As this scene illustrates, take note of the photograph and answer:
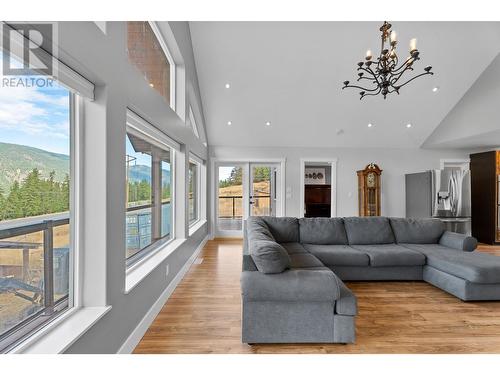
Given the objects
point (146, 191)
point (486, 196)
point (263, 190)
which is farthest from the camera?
point (263, 190)

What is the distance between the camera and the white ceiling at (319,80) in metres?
4.51

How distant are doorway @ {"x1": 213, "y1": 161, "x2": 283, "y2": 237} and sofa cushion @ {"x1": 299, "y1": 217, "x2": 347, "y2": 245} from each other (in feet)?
9.48

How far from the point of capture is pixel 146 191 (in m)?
3.15

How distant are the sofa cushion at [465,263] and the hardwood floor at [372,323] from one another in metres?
0.29

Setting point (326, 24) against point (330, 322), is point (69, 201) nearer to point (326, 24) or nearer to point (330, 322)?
point (330, 322)

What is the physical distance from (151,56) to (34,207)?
2.43 metres

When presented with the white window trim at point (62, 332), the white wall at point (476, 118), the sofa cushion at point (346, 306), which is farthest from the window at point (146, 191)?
the white wall at point (476, 118)

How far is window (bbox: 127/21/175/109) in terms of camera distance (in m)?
2.70

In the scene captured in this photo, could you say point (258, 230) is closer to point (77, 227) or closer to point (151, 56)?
point (77, 227)

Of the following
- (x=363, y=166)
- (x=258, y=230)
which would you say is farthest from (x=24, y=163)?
(x=363, y=166)

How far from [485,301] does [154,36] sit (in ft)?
15.9

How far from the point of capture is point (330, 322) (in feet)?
7.34

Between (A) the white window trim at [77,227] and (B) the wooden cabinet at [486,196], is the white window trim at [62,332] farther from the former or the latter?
(B) the wooden cabinet at [486,196]
